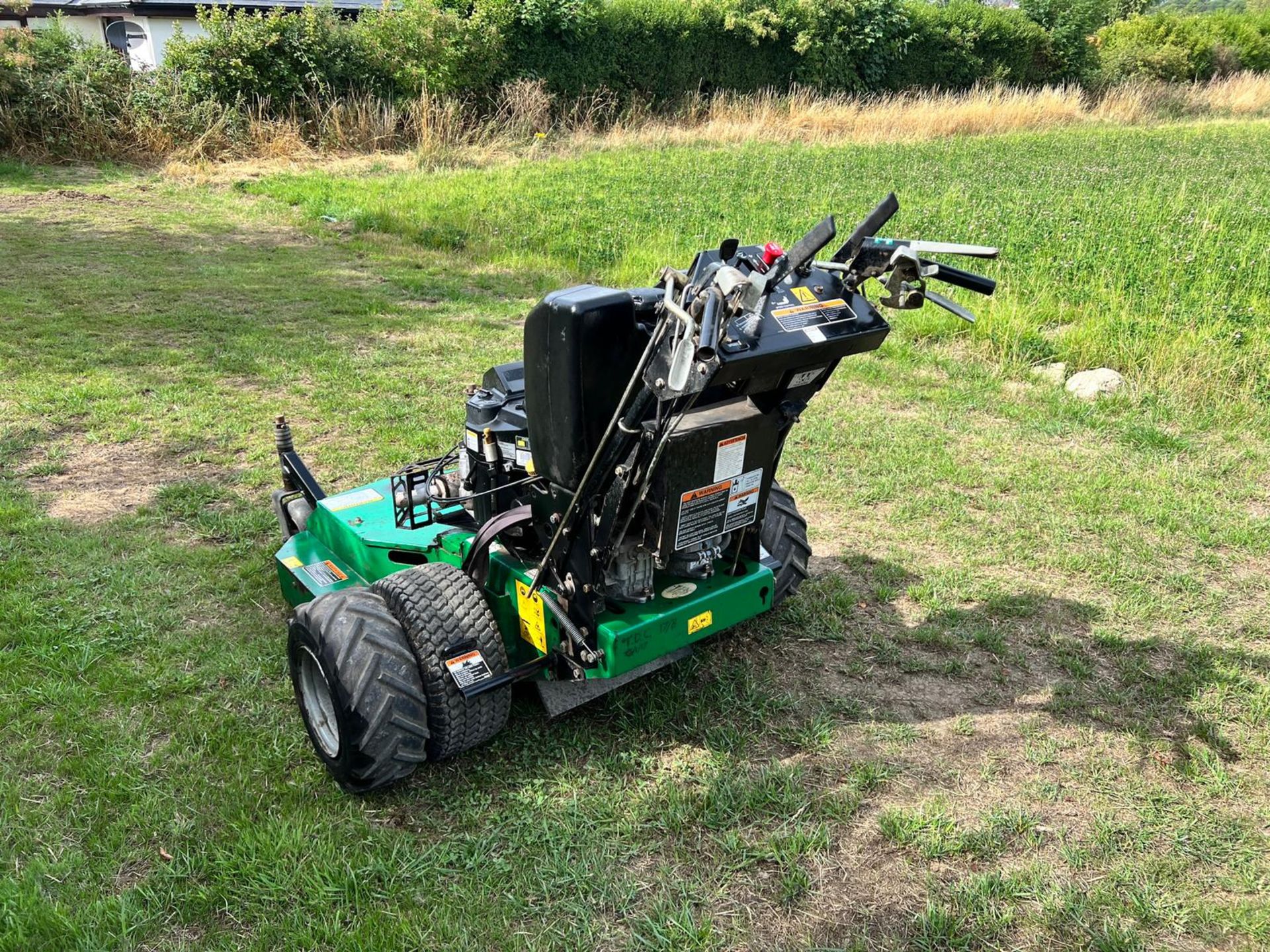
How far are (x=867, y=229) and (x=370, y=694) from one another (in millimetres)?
2056

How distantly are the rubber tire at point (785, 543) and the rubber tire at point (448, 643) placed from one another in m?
1.21

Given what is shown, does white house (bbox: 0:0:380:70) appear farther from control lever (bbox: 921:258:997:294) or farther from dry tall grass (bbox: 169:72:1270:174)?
control lever (bbox: 921:258:997:294)

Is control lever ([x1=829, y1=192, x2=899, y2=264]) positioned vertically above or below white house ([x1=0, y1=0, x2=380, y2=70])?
above

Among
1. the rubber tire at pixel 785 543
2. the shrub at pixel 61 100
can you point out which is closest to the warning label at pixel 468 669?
the rubber tire at pixel 785 543

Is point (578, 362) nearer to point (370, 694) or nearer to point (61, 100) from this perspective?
point (370, 694)

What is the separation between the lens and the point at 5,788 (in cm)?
329

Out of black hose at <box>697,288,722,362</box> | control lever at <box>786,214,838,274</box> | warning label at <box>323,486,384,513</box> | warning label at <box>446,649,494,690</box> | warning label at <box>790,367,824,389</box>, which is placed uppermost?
control lever at <box>786,214,838,274</box>

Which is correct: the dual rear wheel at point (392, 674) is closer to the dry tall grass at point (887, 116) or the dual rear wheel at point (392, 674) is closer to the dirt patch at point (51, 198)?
the dirt patch at point (51, 198)

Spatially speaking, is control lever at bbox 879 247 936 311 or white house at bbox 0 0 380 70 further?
white house at bbox 0 0 380 70

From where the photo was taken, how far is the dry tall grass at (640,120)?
17047mm

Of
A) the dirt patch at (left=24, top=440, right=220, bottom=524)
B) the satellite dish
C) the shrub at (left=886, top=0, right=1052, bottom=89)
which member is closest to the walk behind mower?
the dirt patch at (left=24, top=440, right=220, bottom=524)

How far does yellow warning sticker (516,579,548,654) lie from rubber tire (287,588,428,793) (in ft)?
1.32

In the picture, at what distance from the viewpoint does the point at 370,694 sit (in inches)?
121

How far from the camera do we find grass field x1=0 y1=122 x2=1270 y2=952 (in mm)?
2895
